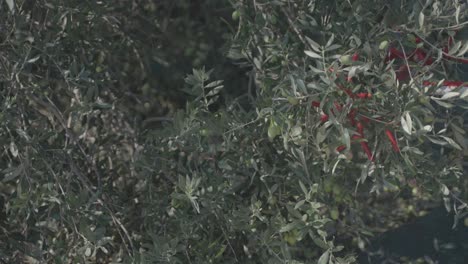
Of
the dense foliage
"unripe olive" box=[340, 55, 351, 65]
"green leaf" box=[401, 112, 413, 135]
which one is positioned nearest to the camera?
"green leaf" box=[401, 112, 413, 135]

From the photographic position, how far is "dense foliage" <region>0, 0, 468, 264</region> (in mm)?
2211

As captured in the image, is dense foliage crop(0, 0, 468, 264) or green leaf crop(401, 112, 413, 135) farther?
dense foliage crop(0, 0, 468, 264)

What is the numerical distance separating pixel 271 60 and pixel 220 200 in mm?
453

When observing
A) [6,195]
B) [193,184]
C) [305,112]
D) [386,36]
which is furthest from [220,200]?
[6,195]

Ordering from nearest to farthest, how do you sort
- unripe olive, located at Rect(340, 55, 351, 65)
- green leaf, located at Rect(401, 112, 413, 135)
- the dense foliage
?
green leaf, located at Rect(401, 112, 413, 135) → unripe olive, located at Rect(340, 55, 351, 65) → the dense foliage

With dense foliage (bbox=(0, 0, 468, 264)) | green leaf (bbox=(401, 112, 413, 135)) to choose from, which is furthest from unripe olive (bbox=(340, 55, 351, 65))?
green leaf (bbox=(401, 112, 413, 135))

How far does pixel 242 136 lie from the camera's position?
2.58 m

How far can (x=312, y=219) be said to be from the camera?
94.2 inches

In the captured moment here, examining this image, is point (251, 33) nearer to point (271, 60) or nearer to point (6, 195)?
point (271, 60)

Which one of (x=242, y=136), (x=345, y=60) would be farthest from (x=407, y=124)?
(x=242, y=136)

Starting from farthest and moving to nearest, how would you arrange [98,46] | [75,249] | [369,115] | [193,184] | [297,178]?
[98,46] → [75,249] → [297,178] → [193,184] → [369,115]

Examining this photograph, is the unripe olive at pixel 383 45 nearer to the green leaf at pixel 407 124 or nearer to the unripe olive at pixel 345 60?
the unripe olive at pixel 345 60

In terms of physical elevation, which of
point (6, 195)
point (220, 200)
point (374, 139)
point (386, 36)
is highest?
point (386, 36)

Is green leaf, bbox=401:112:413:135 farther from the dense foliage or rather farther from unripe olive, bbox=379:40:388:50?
unripe olive, bbox=379:40:388:50
